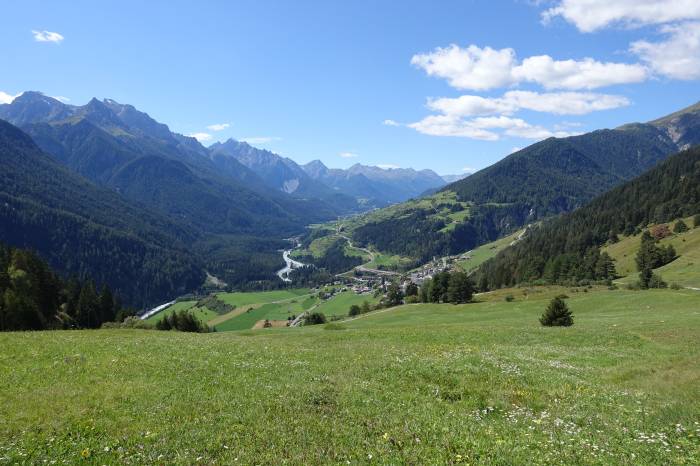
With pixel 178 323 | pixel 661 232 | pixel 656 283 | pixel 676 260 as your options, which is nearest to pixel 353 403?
pixel 178 323

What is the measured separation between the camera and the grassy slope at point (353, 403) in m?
12.5

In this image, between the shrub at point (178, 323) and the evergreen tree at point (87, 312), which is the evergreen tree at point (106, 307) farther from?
the shrub at point (178, 323)

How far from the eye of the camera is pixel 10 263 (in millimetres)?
89500

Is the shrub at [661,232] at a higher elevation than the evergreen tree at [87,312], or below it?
higher

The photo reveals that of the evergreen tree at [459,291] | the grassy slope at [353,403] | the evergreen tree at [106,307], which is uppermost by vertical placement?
the grassy slope at [353,403]

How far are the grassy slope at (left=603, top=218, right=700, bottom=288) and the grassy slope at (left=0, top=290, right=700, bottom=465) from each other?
7690cm

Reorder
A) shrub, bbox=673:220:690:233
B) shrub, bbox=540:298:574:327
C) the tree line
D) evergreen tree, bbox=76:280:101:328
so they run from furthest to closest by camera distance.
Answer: shrub, bbox=673:220:690:233, evergreen tree, bbox=76:280:101:328, the tree line, shrub, bbox=540:298:574:327

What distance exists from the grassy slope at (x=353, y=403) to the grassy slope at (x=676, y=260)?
7690cm

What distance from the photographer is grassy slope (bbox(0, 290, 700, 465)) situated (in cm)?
1247

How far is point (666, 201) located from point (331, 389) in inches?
9193

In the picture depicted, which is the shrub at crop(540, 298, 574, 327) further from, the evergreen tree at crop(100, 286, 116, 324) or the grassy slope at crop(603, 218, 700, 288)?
the evergreen tree at crop(100, 286, 116, 324)

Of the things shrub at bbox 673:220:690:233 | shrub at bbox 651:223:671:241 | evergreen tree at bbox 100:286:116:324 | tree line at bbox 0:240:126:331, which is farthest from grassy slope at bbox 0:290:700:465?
shrub at bbox 673:220:690:233

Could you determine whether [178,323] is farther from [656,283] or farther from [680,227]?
[680,227]

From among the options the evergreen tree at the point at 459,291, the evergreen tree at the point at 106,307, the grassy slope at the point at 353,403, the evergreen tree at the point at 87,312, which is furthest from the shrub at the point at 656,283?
the evergreen tree at the point at 106,307
